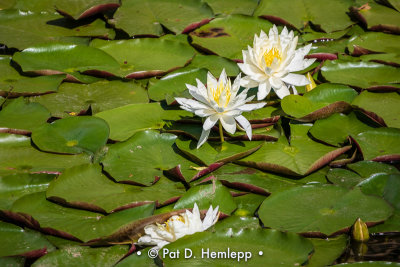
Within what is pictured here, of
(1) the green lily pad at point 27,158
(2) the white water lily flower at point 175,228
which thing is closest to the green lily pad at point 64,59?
(1) the green lily pad at point 27,158

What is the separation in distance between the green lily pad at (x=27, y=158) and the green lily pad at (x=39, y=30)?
1.20 meters

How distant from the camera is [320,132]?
10.1ft

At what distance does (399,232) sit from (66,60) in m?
2.59

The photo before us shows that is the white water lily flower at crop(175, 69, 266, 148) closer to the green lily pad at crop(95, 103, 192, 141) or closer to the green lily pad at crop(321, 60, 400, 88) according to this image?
the green lily pad at crop(95, 103, 192, 141)

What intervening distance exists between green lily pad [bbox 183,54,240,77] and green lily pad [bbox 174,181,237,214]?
3.96 feet

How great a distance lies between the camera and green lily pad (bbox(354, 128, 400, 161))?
288 cm

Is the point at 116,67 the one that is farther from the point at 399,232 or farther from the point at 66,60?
the point at 399,232

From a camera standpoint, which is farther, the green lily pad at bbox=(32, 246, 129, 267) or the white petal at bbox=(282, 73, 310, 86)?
the white petal at bbox=(282, 73, 310, 86)

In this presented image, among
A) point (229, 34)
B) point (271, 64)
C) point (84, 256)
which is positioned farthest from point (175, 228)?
point (229, 34)

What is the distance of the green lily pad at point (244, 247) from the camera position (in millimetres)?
2234

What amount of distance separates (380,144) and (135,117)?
148 cm

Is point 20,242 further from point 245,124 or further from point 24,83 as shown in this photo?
point 24,83

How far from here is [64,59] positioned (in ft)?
12.6

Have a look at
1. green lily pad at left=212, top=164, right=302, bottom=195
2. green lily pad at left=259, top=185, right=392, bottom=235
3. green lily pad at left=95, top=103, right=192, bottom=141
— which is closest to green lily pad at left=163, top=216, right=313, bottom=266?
green lily pad at left=259, top=185, right=392, bottom=235
